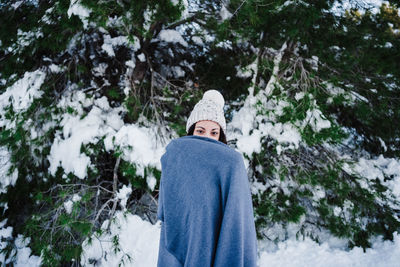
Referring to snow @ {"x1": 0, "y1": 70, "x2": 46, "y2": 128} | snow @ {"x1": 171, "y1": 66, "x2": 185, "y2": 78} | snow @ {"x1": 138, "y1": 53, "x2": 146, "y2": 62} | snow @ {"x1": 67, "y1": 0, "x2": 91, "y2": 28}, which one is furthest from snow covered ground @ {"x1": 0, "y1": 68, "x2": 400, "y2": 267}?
snow @ {"x1": 171, "y1": 66, "x2": 185, "y2": 78}

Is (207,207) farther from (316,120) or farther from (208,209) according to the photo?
(316,120)

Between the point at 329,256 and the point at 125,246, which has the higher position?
the point at 125,246

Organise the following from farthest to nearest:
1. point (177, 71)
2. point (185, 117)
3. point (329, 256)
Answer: point (177, 71), point (185, 117), point (329, 256)

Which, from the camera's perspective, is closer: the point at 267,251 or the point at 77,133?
the point at 77,133

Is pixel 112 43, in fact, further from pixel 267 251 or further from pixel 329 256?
pixel 329 256

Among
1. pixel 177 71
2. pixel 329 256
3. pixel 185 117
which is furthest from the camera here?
pixel 177 71

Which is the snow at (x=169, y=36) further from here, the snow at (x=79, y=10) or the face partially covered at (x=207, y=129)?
the face partially covered at (x=207, y=129)

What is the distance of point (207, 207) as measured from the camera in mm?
1172

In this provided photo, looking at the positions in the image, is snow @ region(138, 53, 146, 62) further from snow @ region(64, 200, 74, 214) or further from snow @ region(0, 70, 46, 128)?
snow @ region(64, 200, 74, 214)

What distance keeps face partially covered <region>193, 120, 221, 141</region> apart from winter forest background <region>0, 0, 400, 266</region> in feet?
4.73

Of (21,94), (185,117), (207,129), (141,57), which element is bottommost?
(185,117)

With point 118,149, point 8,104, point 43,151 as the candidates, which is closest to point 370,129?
point 118,149

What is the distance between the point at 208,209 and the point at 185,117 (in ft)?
9.25

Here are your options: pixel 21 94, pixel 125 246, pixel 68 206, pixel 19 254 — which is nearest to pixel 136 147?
pixel 68 206
